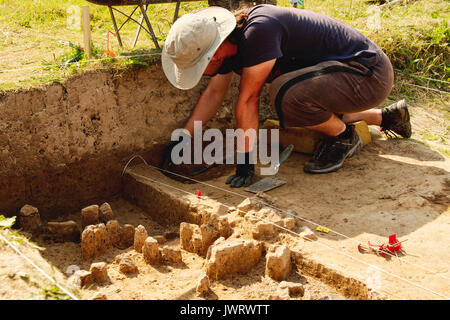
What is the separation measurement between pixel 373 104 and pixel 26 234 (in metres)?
2.96

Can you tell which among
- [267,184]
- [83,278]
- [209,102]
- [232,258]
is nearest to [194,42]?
[209,102]

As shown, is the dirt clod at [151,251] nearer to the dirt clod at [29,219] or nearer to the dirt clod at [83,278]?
the dirt clod at [83,278]

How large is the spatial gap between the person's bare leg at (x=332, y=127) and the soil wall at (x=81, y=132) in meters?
1.22

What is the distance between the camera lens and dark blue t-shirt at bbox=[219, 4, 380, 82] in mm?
3582

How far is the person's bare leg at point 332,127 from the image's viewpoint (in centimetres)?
416

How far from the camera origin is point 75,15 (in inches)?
230

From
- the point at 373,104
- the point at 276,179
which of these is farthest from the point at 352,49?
the point at 276,179

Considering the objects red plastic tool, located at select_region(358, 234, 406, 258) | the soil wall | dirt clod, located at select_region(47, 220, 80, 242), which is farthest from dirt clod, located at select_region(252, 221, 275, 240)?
the soil wall

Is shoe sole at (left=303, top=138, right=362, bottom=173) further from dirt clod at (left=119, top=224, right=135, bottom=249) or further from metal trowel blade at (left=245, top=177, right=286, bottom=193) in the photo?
dirt clod at (left=119, top=224, right=135, bottom=249)

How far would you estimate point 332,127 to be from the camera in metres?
4.21

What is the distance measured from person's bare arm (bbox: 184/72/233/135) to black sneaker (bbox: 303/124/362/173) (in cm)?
97

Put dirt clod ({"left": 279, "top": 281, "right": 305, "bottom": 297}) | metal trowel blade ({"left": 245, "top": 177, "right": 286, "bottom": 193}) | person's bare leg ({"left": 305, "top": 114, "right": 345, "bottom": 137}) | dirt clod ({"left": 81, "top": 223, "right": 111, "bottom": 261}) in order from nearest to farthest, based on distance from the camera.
A: dirt clod ({"left": 279, "top": 281, "right": 305, "bottom": 297})
dirt clod ({"left": 81, "top": 223, "right": 111, "bottom": 261})
metal trowel blade ({"left": 245, "top": 177, "right": 286, "bottom": 193})
person's bare leg ({"left": 305, "top": 114, "right": 345, "bottom": 137})

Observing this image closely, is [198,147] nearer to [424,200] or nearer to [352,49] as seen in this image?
[352,49]

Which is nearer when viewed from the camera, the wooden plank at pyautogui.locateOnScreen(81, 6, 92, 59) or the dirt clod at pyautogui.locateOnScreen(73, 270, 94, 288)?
the dirt clod at pyautogui.locateOnScreen(73, 270, 94, 288)
